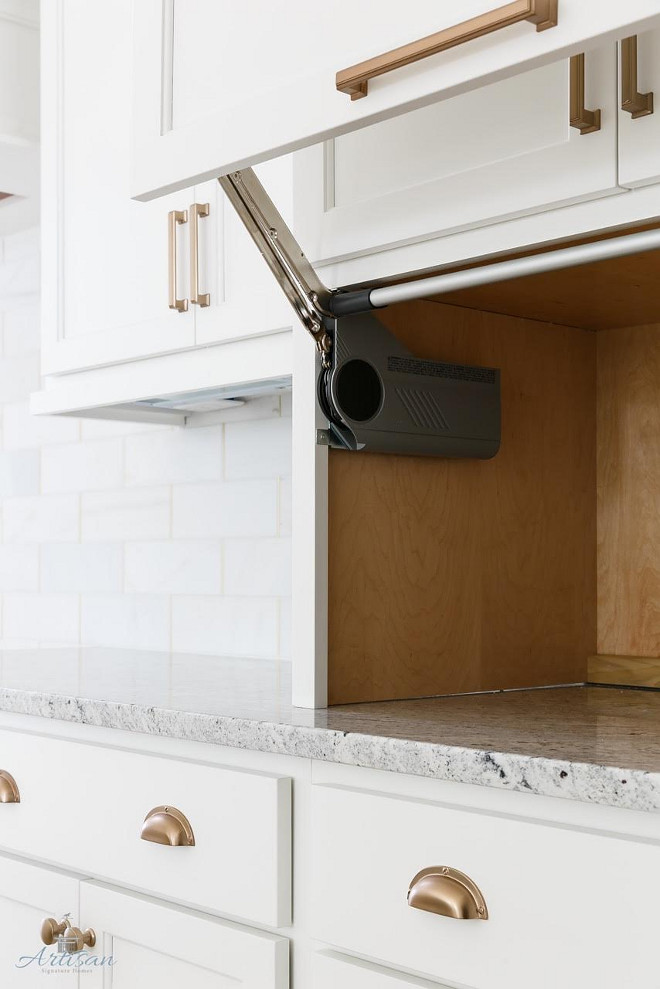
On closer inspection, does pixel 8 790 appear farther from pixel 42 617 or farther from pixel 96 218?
pixel 42 617

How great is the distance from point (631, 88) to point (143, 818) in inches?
37.6

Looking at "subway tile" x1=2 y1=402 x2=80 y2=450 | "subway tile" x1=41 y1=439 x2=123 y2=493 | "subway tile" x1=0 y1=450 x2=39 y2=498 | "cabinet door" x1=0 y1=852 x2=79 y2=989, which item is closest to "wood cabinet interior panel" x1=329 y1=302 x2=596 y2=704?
"cabinet door" x1=0 y1=852 x2=79 y2=989

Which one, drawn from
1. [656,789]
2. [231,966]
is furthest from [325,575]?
[656,789]

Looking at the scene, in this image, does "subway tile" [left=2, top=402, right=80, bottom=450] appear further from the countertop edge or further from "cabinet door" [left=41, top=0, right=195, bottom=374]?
the countertop edge

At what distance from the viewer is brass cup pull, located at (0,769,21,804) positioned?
5.28 ft

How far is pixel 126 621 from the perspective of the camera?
2527 millimetres

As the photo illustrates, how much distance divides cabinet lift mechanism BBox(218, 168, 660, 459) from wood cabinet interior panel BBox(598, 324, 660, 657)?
29 centimetres

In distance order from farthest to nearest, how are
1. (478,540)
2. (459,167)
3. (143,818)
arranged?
1. (478,540)
2. (143,818)
3. (459,167)

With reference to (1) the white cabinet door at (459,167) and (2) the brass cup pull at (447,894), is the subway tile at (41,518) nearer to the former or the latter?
(1) the white cabinet door at (459,167)

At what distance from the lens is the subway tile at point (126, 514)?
8.06 feet

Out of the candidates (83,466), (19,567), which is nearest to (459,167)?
(83,466)

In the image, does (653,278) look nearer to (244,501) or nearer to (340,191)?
(340,191)

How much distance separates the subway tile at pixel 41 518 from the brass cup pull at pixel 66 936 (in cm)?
129

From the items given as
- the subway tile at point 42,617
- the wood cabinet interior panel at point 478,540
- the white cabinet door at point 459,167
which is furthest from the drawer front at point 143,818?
the subway tile at point 42,617
